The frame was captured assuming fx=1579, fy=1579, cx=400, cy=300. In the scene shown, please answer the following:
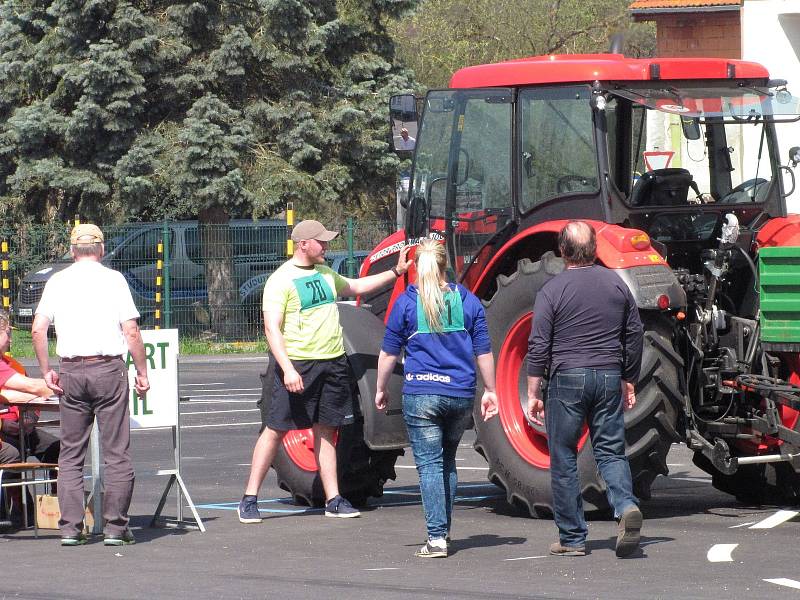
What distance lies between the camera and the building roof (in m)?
26.0

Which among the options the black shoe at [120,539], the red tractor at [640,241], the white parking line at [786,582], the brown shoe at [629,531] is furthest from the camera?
the red tractor at [640,241]

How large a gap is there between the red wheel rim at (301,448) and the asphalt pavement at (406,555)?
1.00 feet

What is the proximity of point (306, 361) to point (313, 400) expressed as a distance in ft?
0.78

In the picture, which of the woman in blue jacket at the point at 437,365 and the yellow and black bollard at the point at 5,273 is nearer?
the woman in blue jacket at the point at 437,365

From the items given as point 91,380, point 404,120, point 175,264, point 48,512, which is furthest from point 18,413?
point 175,264

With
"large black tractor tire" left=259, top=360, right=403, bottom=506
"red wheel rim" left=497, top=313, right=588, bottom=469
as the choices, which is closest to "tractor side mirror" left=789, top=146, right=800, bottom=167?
"red wheel rim" left=497, top=313, right=588, bottom=469

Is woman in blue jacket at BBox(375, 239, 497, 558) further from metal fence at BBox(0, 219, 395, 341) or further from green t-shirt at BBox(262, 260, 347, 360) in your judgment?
metal fence at BBox(0, 219, 395, 341)

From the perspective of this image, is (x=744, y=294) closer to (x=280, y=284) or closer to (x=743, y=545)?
(x=743, y=545)

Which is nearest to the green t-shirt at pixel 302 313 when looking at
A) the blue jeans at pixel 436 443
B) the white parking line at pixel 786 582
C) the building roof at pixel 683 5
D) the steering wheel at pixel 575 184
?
the blue jeans at pixel 436 443

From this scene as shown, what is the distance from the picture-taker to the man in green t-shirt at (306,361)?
9383 mm

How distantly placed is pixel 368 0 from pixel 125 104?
497 cm

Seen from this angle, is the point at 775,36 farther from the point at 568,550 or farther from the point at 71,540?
the point at 71,540

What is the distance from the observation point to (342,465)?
988cm

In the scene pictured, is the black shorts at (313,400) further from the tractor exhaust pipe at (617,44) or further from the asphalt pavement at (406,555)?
the tractor exhaust pipe at (617,44)
